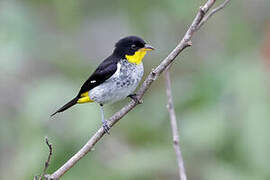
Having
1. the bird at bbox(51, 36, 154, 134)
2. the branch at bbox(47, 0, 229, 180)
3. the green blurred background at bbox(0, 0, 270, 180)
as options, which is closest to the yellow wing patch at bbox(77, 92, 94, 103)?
the bird at bbox(51, 36, 154, 134)

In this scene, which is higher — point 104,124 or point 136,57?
point 136,57

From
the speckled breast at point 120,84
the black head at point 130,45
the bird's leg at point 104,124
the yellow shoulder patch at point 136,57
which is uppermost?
the black head at point 130,45

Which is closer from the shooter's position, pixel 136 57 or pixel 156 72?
pixel 156 72

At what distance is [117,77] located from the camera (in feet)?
13.2

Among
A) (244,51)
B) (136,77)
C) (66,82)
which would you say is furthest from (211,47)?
(66,82)

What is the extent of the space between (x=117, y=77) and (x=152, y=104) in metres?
0.35

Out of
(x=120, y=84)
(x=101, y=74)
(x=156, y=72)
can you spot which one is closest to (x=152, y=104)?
(x=120, y=84)

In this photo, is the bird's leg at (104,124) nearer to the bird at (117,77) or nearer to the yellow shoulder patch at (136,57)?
the bird at (117,77)

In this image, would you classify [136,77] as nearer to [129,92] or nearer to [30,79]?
[129,92]

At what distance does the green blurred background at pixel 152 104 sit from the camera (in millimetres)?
3357

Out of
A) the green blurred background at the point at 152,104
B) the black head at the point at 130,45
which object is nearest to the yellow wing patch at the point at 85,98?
the green blurred background at the point at 152,104

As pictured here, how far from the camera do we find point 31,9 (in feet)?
15.2

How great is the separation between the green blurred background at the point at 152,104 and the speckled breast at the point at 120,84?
0.13m

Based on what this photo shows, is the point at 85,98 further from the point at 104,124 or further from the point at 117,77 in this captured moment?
the point at 104,124
